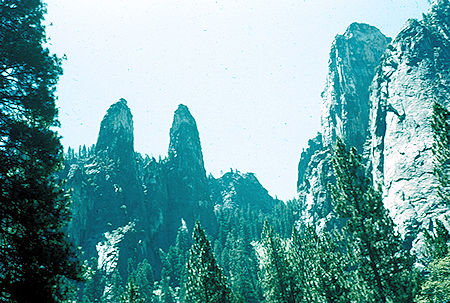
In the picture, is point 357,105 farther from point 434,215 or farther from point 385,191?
point 434,215

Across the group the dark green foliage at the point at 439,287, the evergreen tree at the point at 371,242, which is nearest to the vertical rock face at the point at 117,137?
the evergreen tree at the point at 371,242

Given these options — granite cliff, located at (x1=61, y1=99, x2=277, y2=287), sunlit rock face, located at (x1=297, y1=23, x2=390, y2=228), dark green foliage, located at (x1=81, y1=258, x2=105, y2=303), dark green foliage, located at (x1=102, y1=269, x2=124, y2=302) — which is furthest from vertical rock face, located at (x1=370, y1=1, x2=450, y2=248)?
granite cliff, located at (x1=61, y1=99, x2=277, y2=287)

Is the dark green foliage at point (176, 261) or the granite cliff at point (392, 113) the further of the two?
the dark green foliage at point (176, 261)

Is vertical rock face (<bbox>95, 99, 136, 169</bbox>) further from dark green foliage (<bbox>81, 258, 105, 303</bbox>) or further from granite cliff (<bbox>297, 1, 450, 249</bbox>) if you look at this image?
granite cliff (<bbox>297, 1, 450, 249</bbox>)

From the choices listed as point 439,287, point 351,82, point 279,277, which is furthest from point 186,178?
point 439,287

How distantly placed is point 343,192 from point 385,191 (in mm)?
58262

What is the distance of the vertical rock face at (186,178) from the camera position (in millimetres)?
129375

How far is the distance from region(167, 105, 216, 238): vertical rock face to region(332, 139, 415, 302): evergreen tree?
111 meters

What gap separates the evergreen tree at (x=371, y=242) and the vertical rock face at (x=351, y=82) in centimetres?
9338

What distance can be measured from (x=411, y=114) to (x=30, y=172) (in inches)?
3267

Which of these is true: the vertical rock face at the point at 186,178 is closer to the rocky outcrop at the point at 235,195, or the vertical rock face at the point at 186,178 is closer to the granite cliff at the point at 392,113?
the rocky outcrop at the point at 235,195

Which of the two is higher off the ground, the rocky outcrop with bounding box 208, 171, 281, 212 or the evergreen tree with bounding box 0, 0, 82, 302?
the rocky outcrop with bounding box 208, 171, 281, 212

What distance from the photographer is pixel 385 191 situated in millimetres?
68125

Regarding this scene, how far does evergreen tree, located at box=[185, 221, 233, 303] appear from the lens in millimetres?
23469
